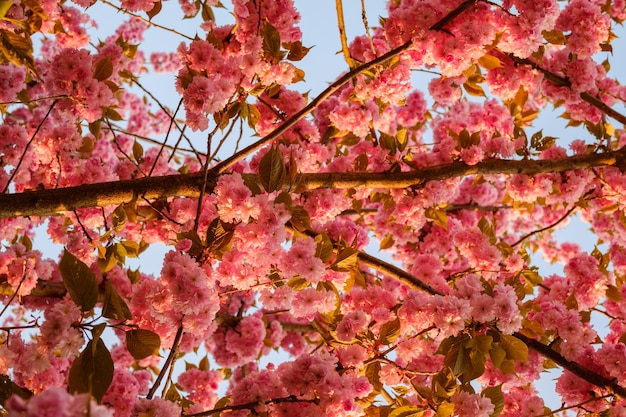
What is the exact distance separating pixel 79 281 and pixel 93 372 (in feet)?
0.88

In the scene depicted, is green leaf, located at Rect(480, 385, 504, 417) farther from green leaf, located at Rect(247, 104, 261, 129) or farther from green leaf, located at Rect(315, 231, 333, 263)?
green leaf, located at Rect(247, 104, 261, 129)

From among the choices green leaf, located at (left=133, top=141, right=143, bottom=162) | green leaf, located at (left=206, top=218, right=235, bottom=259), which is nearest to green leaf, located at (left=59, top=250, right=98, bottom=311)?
green leaf, located at (left=206, top=218, right=235, bottom=259)

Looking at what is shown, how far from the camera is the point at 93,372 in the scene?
4.78ft

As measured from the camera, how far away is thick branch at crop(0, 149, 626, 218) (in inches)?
83.8

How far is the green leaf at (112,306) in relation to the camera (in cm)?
155

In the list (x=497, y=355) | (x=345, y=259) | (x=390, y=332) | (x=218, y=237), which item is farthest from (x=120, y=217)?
(x=497, y=355)

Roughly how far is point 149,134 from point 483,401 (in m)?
6.40

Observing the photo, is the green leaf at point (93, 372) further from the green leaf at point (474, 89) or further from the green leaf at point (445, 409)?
the green leaf at point (474, 89)

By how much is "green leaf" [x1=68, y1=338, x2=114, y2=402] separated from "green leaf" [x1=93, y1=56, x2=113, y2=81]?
5.66 ft

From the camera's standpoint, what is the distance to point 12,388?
5.51 feet

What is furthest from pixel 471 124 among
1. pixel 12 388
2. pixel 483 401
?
pixel 12 388

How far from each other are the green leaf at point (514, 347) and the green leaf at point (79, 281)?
65.4 inches

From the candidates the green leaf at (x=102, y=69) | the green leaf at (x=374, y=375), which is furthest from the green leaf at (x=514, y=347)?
the green leaf at (x=102, y=69)

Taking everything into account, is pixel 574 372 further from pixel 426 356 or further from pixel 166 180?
pixel 166 180
